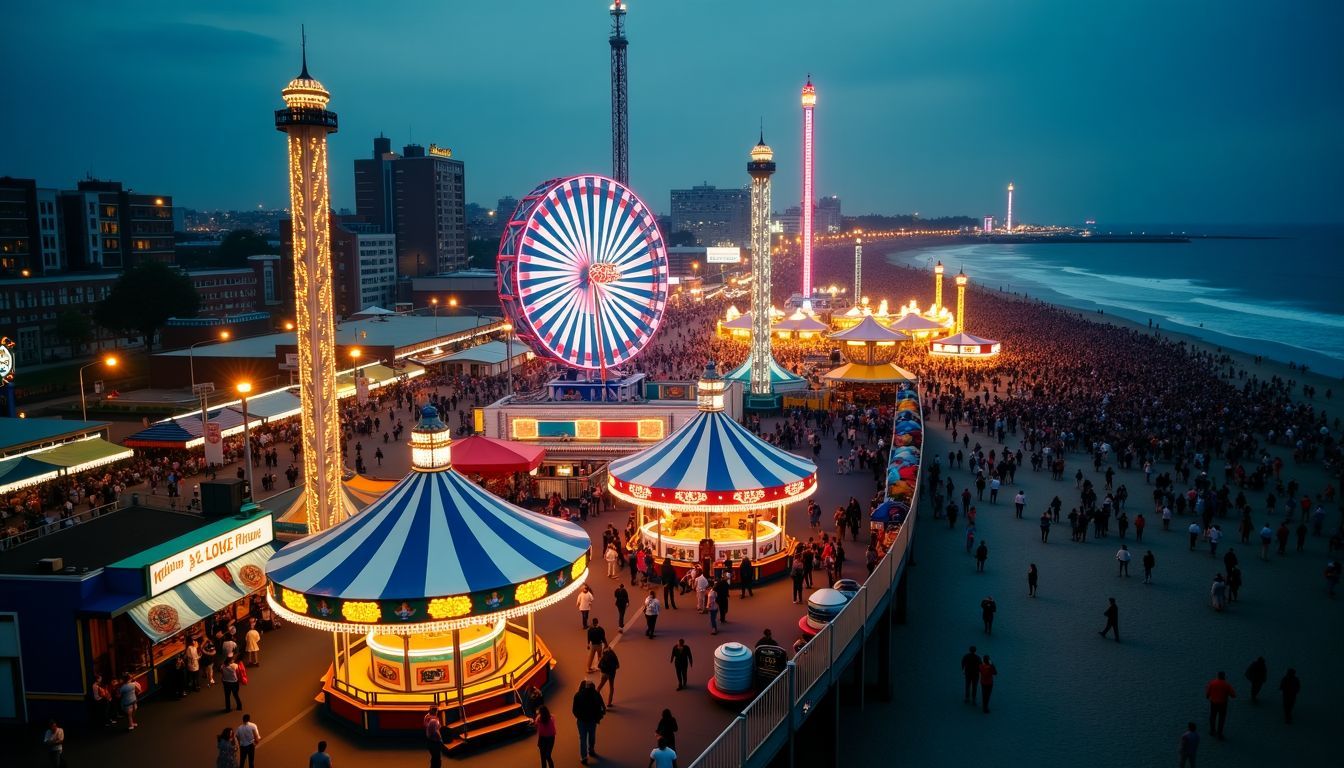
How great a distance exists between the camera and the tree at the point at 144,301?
63938mm

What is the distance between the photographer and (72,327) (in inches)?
2468

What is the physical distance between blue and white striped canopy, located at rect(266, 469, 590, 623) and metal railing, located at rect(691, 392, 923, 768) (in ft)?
12.1

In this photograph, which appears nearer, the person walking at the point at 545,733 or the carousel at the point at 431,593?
the person walking at the point at 545,733

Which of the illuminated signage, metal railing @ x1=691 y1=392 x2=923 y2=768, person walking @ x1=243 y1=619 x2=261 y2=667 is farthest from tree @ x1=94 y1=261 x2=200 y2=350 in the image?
the illuminated signage

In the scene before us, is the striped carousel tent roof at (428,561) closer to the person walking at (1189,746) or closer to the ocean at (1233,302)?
the person walking at (1189,746)

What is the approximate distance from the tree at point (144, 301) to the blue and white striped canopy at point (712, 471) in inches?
2091

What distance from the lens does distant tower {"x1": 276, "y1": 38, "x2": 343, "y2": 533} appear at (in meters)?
18.9

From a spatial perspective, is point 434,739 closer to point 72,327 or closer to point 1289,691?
point 1289,691

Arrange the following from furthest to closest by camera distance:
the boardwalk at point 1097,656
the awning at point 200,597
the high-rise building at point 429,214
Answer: the high-rise building at point 429,214 < the awning at point 200,597 < the boardwalk at point 1097,656

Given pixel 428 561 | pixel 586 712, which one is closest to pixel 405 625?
pixel 428 561

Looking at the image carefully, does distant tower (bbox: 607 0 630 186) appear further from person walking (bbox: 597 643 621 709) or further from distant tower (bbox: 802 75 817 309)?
person walking (bbox: 597 643 621 709)

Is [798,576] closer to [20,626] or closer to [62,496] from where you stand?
[20,626]

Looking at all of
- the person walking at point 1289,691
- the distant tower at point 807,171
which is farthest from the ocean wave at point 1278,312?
the person walking at point 1289,691

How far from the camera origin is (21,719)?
14.1 m
